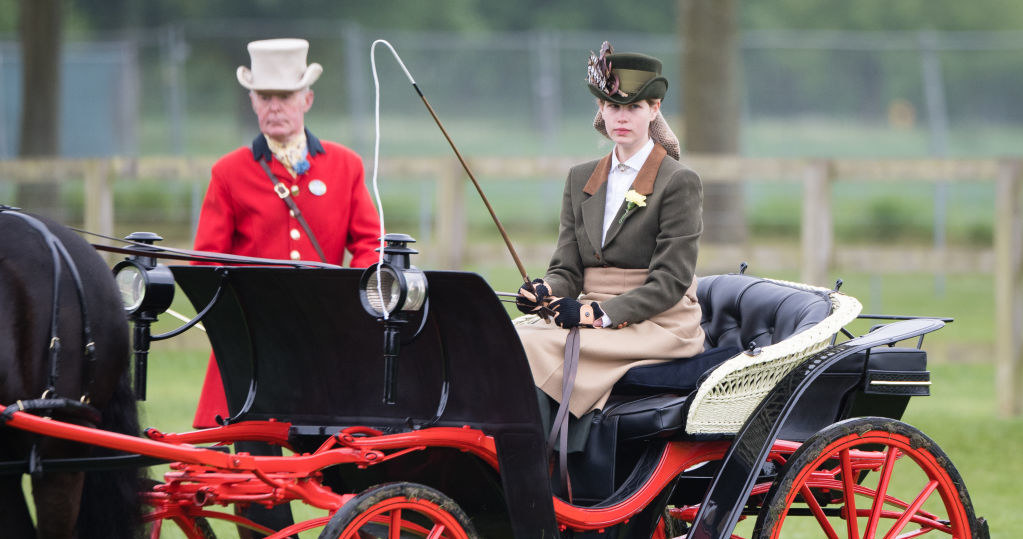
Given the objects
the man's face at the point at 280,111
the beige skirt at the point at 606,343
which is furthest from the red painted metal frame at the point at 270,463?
the man's face at the point at 280,111

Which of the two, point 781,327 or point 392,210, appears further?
point 392,210

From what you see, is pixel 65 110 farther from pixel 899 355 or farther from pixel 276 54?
pixel 899 355

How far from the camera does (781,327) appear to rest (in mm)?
3887

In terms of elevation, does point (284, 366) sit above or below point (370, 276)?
below

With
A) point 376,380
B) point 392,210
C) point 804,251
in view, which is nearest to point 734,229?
point 804,251

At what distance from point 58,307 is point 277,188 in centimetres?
115

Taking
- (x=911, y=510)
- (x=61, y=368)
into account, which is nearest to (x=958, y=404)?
(x=911, y=510)

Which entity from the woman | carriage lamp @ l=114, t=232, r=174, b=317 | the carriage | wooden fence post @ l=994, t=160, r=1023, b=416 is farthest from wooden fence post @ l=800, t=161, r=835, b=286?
carriage lamp @ l=114, t=232, r=174, b=317

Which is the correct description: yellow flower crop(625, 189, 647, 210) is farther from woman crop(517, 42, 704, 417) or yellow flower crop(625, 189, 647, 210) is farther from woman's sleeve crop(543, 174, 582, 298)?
woman's sleeve crop(543, 174, 582, 298)

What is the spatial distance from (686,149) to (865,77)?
13.5 feet

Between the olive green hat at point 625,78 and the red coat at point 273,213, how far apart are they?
1004mm

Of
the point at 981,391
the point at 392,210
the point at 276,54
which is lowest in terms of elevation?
the point at 981,391

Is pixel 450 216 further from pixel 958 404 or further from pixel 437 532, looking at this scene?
pixel 437 532

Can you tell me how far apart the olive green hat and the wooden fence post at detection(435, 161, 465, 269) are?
4.24 m
